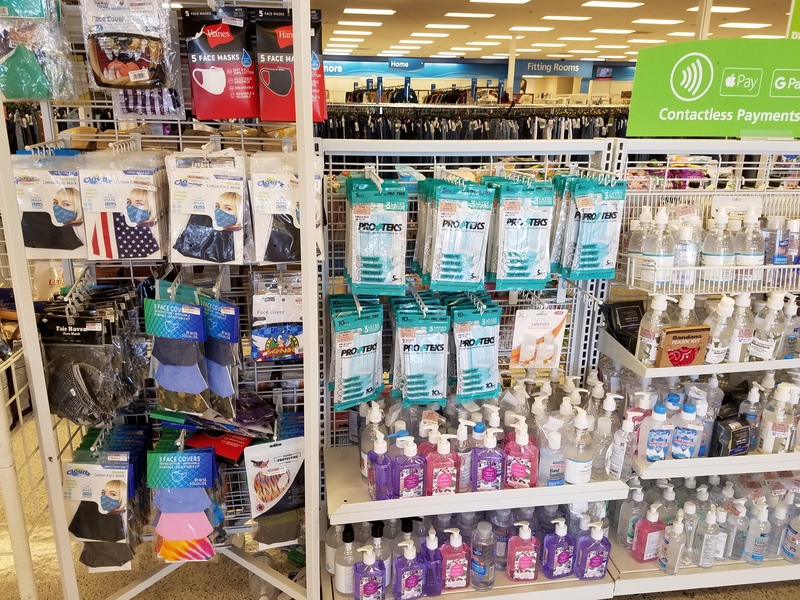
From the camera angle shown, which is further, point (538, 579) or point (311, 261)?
point (538, 579)

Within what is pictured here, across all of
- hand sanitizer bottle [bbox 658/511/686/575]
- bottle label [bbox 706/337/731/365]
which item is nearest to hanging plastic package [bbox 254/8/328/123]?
bottle label [bbox 706/337/731/365]

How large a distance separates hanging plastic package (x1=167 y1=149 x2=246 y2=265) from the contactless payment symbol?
4.56ft

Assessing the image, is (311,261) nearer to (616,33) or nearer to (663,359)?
(663,359)

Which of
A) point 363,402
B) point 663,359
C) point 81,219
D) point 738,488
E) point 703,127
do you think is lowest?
point 738,488

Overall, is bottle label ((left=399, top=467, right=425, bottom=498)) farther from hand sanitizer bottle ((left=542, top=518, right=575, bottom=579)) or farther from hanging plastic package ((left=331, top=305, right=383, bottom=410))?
hand sanitizer bottle ((left=542, top=518, right=575, bottom=579))

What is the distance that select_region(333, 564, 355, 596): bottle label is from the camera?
1.91 metres

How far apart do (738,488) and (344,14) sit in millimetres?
10421

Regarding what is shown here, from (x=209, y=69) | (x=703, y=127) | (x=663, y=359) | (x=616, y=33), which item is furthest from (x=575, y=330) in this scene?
(x=616, y=33)

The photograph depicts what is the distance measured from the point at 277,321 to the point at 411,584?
0.98 m

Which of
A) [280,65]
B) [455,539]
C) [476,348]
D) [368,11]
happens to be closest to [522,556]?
[455,539]

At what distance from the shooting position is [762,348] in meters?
1.98

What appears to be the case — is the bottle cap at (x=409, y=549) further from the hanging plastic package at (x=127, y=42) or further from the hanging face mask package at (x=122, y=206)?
the hanging plastic package at (x=127, y=42)

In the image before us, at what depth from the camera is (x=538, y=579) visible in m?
2.03

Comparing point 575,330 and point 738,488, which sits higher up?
point 575,330
